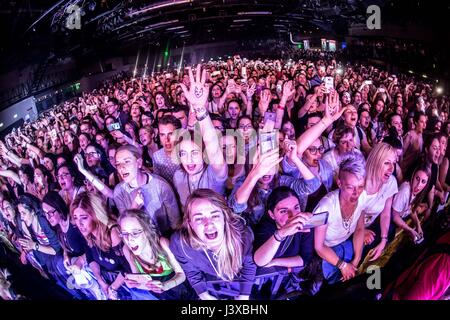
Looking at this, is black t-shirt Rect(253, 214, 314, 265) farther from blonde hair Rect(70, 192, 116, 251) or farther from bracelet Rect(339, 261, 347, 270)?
blonde hair Rect(70, 192, 116, 251)

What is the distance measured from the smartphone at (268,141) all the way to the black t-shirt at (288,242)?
1.37 feet

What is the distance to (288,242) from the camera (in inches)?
95.9

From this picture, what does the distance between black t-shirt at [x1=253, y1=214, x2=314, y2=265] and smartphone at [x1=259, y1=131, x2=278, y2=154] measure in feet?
1.37

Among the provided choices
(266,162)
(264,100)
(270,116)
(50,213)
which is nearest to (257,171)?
(266,162)

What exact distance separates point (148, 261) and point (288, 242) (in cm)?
92

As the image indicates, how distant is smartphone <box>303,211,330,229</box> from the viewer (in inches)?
95.5

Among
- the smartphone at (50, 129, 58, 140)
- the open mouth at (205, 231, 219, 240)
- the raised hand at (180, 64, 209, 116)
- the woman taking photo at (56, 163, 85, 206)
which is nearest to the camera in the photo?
the raised hand at (180, 64, 209, 116)

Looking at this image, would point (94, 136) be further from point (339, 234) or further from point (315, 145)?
point (339, 234)

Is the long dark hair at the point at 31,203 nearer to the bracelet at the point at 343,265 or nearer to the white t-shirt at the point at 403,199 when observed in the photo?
the bracelet at the point at 343,265

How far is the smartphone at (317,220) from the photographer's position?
2.43 meters
